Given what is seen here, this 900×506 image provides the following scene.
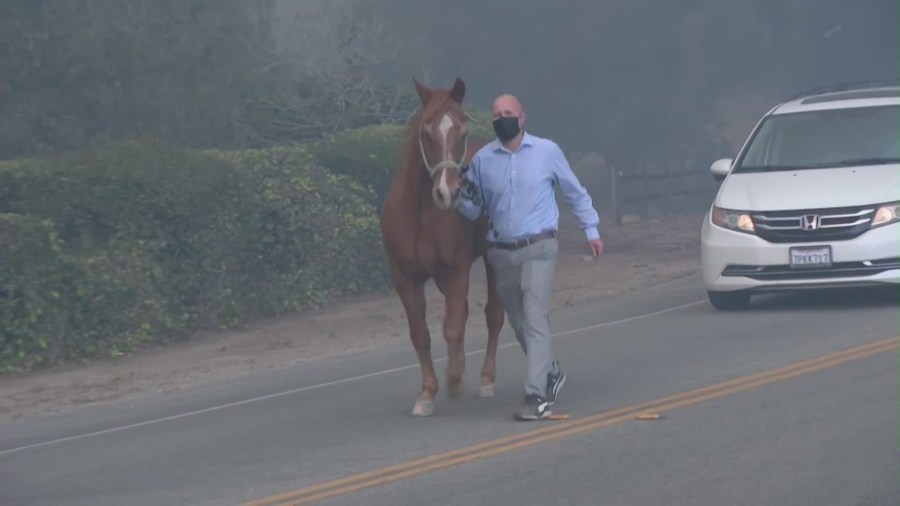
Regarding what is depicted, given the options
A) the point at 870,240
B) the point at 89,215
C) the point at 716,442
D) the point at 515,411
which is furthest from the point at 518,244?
the point at 89,215

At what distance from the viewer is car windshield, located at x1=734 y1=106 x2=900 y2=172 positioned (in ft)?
44.9

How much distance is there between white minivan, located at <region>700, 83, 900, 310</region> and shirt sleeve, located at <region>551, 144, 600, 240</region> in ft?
13.0

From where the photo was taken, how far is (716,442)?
27.3 feet

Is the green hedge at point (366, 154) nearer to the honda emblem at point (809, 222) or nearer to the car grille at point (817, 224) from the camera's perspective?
the car grille at point (817, 224)

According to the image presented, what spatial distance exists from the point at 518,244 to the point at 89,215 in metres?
7.10

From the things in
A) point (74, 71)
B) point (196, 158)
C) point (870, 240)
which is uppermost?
point (74, 71)

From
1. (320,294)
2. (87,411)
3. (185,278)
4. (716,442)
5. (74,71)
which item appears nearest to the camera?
(716,442)

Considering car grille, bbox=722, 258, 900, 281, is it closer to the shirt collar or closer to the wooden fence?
the shirt collar

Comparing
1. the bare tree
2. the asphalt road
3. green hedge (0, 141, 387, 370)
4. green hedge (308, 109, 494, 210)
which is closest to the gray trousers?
the asphalt road

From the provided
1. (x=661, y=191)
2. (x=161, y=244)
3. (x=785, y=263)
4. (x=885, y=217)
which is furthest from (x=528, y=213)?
(x=661, y=191)

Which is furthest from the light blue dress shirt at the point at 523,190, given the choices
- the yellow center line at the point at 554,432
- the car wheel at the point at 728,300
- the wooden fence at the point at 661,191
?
the wooden fence at the point at 661,191

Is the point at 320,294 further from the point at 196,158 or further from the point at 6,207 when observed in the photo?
the point at 6,207

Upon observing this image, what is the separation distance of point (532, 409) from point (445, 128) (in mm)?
1889

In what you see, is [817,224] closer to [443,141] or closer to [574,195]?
[574,195]
